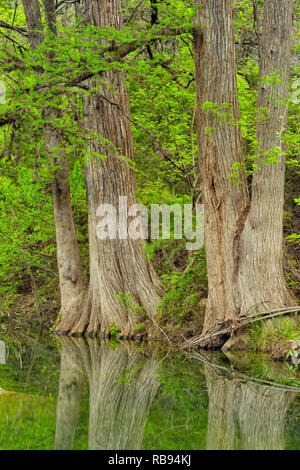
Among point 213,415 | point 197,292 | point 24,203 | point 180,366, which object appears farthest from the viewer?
point 24,203

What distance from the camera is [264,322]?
983 cm

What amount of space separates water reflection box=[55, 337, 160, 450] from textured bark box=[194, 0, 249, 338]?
1595 millimetres

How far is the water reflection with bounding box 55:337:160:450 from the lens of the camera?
18.0 feet

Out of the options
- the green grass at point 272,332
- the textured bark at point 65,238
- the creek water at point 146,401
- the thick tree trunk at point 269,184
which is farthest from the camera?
the textured bark at point 65,238

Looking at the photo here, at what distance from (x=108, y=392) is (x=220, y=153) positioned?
4439 millimetres

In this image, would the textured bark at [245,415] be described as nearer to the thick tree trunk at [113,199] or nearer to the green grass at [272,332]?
the green grass at [272,332]

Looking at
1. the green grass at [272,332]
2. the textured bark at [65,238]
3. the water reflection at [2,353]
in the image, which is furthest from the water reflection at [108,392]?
the textured bark at [65,238]

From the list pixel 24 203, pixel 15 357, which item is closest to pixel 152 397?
pixel 15 357

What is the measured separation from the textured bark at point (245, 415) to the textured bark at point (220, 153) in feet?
8.01

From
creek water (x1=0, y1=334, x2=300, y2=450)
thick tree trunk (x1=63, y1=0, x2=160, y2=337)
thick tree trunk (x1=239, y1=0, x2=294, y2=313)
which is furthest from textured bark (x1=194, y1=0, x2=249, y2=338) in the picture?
thick tree trunk (x1=63, y1=0, x2=160, y2=337)

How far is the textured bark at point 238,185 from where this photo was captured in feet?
33.1

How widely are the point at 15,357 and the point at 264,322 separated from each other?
3.81 meters

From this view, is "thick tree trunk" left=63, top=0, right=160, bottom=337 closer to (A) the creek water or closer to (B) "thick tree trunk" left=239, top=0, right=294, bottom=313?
(A) the creek water
